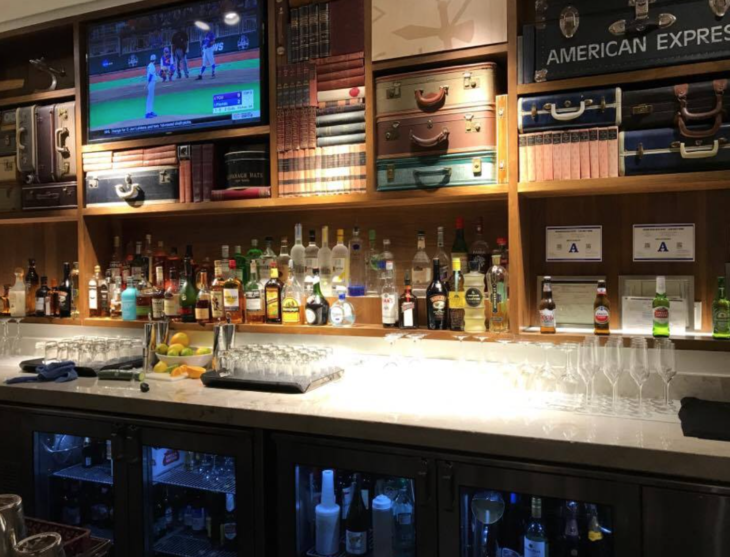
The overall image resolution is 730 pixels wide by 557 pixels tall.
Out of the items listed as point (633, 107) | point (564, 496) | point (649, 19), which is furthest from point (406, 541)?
point (649, 19)

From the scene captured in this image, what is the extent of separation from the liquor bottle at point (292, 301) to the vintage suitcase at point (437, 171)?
0.65 m

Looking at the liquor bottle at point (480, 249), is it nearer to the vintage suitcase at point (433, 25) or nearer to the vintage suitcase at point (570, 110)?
the vintage suitcase at point (570, 110)

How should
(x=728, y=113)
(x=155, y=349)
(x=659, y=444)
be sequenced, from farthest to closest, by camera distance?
1. (x=155, y=349)
2. (x=728, y=113)
3. (x=659, y=444)

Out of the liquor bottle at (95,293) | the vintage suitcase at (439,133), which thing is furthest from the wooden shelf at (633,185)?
the liquor bottle at (95,293)

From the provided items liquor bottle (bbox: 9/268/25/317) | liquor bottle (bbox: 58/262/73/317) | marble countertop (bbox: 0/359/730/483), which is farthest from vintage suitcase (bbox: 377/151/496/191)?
liquor bottle (bbox: 9/268/25/317)

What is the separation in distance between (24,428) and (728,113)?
2.82 m

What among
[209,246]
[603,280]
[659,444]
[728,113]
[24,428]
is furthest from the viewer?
[209,246]

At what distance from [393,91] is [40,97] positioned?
2005 millimetres

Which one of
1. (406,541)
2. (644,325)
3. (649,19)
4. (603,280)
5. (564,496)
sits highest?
(649,19)

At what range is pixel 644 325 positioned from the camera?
2232 millimetres

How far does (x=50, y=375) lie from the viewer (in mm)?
2496

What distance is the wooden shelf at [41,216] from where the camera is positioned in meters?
3.07

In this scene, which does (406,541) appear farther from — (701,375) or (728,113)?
(728,113)

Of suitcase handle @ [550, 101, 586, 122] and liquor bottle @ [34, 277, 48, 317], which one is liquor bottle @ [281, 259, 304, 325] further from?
liquor bottle @ [34, 277, 48, 317]
